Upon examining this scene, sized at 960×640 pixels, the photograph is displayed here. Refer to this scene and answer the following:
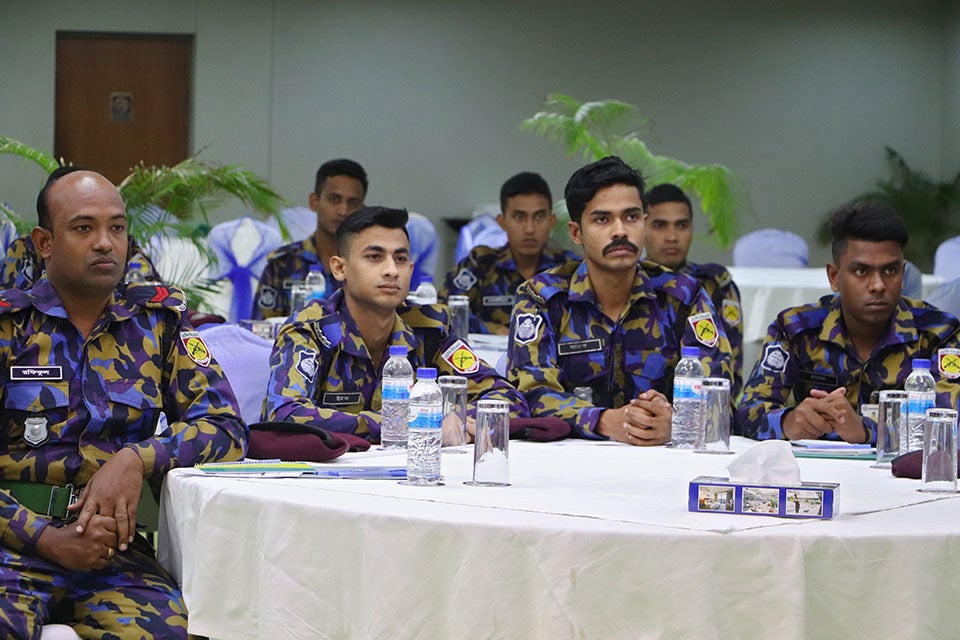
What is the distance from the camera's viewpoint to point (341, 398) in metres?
3.72

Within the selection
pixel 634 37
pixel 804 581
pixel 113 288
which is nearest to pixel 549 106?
pixel 634 37

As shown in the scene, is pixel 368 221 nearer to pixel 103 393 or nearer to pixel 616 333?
pixel 616 333

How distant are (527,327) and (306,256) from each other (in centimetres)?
280

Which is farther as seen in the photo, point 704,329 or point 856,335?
point 704,329

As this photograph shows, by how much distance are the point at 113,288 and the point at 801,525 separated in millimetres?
1620

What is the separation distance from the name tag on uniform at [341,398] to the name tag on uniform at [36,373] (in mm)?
896

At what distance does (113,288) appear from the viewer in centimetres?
305

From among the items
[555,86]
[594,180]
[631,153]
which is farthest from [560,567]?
[555,86]

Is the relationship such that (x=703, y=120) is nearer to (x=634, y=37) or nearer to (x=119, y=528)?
(x=634, y=37)

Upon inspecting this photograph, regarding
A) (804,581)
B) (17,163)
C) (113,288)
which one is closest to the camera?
(804,581)

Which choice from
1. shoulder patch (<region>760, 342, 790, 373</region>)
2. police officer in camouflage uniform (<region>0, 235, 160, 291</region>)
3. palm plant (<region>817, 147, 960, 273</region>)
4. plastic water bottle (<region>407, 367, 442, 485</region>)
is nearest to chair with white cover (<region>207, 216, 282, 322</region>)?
police officer in camouflage uniform (<region>0, 235, 160, 291</region>)

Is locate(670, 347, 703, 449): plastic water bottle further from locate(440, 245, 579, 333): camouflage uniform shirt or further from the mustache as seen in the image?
locate(440, 245, 579, 333): camouflage uniform shirt

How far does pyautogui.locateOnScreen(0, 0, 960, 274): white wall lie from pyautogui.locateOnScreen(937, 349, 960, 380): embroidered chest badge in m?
9.48

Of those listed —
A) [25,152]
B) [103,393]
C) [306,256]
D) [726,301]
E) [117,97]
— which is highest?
[117,97]
